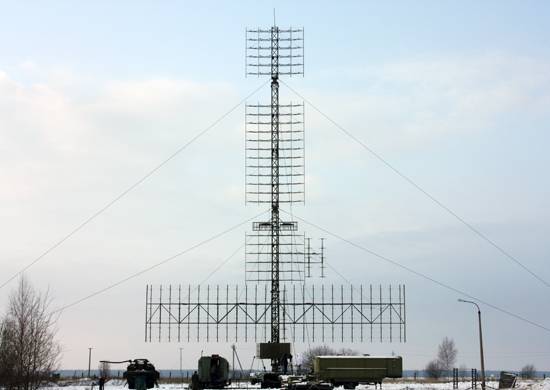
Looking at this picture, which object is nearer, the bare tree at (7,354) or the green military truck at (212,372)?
the bare tree at (7,354)

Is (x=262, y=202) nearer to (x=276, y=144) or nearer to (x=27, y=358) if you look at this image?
(x=276, y=144)

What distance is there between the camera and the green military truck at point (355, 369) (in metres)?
84.0

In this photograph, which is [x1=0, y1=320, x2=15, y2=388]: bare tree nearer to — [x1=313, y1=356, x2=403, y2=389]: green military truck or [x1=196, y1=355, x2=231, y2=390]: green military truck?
[x1=196, y1=355, x2=231, y2=390]: green military truck

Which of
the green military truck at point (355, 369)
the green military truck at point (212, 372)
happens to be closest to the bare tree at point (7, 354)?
the green military truck at point (212, 372)

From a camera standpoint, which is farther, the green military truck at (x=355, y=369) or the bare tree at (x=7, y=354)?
the green military truck at (x=355, y=369)

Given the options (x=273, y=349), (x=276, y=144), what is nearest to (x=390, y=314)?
(x=273, y=349)

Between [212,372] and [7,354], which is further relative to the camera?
[212,372]

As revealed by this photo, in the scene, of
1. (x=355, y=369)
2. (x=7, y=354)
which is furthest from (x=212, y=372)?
(x=7, y=354)

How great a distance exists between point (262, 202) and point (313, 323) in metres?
13.9

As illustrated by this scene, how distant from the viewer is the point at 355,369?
8431 cm

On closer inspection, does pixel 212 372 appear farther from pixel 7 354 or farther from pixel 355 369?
pixel 7 354

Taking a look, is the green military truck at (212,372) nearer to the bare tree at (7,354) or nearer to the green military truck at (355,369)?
the green military truck at (355,369)

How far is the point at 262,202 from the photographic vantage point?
305 ft

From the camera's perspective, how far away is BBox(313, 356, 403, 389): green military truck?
276 ft
